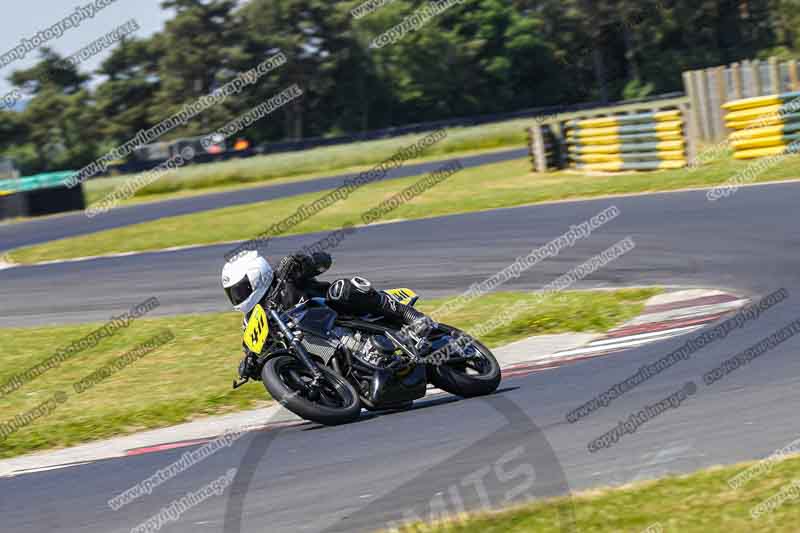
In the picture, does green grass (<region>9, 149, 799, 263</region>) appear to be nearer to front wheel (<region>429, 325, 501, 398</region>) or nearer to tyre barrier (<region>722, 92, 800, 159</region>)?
tyre barrier (<region>722, 92, 800, 159</region>)

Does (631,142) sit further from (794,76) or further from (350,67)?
(350,67)

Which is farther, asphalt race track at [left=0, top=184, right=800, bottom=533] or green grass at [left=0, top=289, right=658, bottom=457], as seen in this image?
green grass at [left=0, top=289, right=658, bottom=457]

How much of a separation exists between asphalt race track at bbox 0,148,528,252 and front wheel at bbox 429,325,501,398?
22.9 metres

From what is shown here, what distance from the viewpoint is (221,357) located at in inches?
521

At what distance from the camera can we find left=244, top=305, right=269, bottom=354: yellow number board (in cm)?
891

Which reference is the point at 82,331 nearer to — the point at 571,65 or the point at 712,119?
the point at 712,119

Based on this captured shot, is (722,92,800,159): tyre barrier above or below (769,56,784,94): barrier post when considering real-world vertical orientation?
below

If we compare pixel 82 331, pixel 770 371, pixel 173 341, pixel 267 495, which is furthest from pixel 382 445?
pixel 82 331

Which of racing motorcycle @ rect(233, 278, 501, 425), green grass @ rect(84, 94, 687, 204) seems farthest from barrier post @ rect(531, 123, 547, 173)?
racing motorcycle @ rect(233, 278, 501, 425)

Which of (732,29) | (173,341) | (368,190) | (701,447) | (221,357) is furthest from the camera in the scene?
(732,29)

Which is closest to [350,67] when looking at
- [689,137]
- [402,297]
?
[689,137]

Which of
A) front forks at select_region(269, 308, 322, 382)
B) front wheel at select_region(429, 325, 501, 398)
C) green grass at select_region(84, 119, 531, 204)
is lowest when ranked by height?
green grass at select_region(84, 119, 531, 204)

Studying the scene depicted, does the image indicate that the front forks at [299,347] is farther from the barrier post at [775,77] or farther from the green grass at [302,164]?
the green grass at [302,164]

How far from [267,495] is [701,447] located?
2603 millimetres
